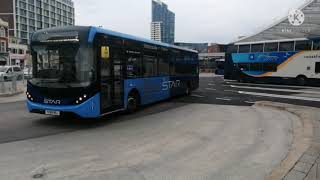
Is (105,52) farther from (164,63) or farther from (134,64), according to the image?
(164,63)

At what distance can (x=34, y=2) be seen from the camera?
12225cm

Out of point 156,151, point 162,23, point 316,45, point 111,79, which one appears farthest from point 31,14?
point 156,151

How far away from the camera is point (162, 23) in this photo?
61.1 meters

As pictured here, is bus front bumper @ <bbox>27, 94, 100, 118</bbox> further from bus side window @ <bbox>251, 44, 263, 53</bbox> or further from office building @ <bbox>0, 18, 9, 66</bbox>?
office building @ <bbox>0, 18, 9, 66</bbox>

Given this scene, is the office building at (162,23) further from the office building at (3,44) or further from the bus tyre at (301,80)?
the office building at (3,44)

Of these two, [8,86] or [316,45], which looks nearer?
[8,86]

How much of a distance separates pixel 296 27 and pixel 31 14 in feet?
336

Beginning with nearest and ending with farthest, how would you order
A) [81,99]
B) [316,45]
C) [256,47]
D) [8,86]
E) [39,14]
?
[81,99] < [8,86] < [316,45] < [256,47] < [39,14]

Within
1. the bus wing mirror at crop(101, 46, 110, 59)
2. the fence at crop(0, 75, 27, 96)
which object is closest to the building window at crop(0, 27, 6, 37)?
the fence at crop(0, 75, 27, 96)

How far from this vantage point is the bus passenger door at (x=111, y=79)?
976 cm

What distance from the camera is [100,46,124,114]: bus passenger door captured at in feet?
32.0

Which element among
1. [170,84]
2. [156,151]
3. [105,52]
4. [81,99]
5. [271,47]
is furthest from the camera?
[271,47]

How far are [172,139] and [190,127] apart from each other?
1.71m

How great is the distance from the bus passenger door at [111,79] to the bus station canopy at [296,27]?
31970mm
